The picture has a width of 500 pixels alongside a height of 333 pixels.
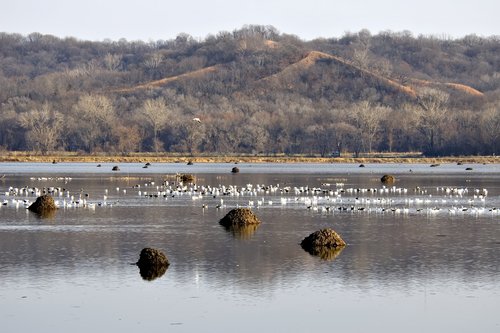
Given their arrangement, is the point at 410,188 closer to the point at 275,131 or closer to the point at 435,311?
the point at 435,311

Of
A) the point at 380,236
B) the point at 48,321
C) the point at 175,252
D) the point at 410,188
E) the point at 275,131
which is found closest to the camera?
the point at 48,321

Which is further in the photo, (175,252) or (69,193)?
(69,193)

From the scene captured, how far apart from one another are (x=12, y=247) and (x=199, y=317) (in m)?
14.3

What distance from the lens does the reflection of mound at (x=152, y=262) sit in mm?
29969

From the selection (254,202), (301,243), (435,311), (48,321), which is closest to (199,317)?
(48,321)

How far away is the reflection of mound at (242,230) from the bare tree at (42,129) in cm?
14177

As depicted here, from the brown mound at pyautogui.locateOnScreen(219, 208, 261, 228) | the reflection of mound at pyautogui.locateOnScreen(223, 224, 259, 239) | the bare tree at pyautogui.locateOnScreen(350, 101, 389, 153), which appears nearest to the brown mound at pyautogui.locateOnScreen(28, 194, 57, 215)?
the brown mound at pyautogui.locateOnScreen(219, 208, 261, 228)

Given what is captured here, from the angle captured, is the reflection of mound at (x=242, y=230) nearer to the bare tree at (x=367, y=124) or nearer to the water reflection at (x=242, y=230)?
the water reflection at (x=242, y=230)

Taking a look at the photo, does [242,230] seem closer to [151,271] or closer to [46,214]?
[151,271]

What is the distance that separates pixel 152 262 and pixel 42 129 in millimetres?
156610

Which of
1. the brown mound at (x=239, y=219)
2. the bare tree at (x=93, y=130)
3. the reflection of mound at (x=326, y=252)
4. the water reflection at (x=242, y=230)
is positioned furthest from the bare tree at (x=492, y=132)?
the reflection of mound at (x=326, y=252)

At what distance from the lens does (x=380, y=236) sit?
39.5 meters

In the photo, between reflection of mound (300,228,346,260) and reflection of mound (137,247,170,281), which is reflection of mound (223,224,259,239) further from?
reflection of mound (137,247,170,281)

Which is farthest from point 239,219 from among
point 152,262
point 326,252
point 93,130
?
point 93,130
